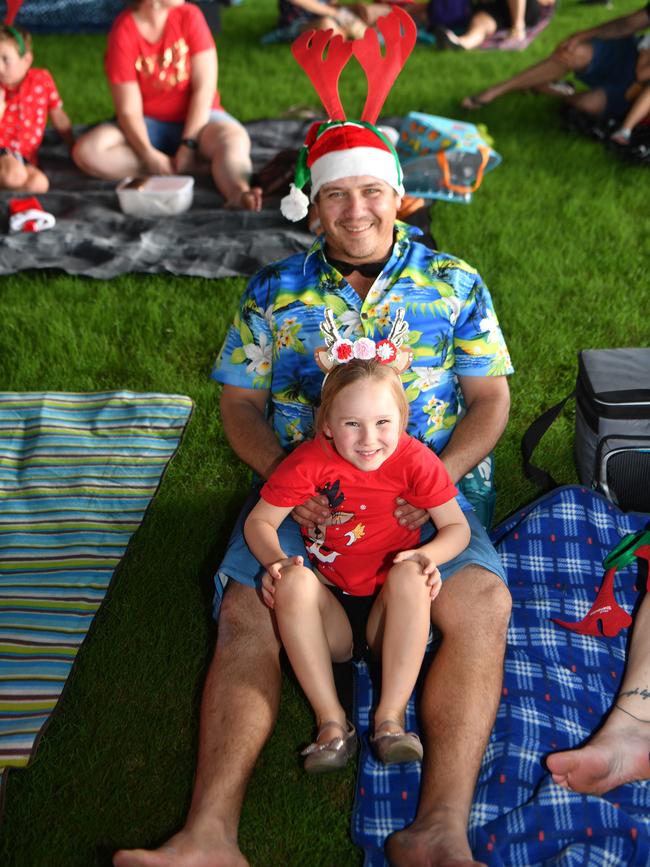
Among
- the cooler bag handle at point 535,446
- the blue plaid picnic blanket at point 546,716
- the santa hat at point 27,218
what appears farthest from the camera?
the santa hat at point 27,218

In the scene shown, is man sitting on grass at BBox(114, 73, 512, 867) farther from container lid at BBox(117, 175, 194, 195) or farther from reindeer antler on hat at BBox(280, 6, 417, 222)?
container lid at BBox(117, 175, 194, 195)

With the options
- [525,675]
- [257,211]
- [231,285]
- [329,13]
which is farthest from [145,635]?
[329,13]

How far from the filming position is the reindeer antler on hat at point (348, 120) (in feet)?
8.74

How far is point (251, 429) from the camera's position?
9.02 ft

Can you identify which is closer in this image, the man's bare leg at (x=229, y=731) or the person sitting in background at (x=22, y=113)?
the man's bare leg at (x=229, y=731)

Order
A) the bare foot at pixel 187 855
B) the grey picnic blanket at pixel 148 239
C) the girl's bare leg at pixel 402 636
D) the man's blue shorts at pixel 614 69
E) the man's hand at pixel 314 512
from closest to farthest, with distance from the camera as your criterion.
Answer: the bare foot at pixel 187 855 → the girl's bare leg at pixel 402 636 → the man's hand at pixel 314 512 → the grey picnic blanket at pixel 148 239 → the man's blue shorts at pixel 614 69

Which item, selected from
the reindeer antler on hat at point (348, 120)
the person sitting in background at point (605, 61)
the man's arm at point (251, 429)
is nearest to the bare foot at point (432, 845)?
the man's arm at point (251, 429)

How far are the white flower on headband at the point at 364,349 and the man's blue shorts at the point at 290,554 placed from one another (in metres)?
0.53

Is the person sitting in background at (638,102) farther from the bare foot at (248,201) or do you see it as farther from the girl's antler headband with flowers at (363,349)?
the girl's antler headband with flowers at (363,349)

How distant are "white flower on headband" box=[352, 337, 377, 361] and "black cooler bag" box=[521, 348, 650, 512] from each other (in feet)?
3.31

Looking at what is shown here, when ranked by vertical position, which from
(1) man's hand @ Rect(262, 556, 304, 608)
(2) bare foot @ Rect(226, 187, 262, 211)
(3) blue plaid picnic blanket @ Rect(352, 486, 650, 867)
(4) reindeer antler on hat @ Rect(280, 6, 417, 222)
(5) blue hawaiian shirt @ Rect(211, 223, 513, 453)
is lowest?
(2) bare foot @ Rect(226, 187, 262, 211)

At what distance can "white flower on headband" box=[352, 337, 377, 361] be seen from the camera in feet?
7.58

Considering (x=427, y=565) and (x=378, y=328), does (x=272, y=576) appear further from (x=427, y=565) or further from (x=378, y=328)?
(x=378, y=328)

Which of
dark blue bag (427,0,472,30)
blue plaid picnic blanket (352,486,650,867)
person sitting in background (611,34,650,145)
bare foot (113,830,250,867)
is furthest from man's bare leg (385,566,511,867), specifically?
dark blue bag (427,0,472,30)
